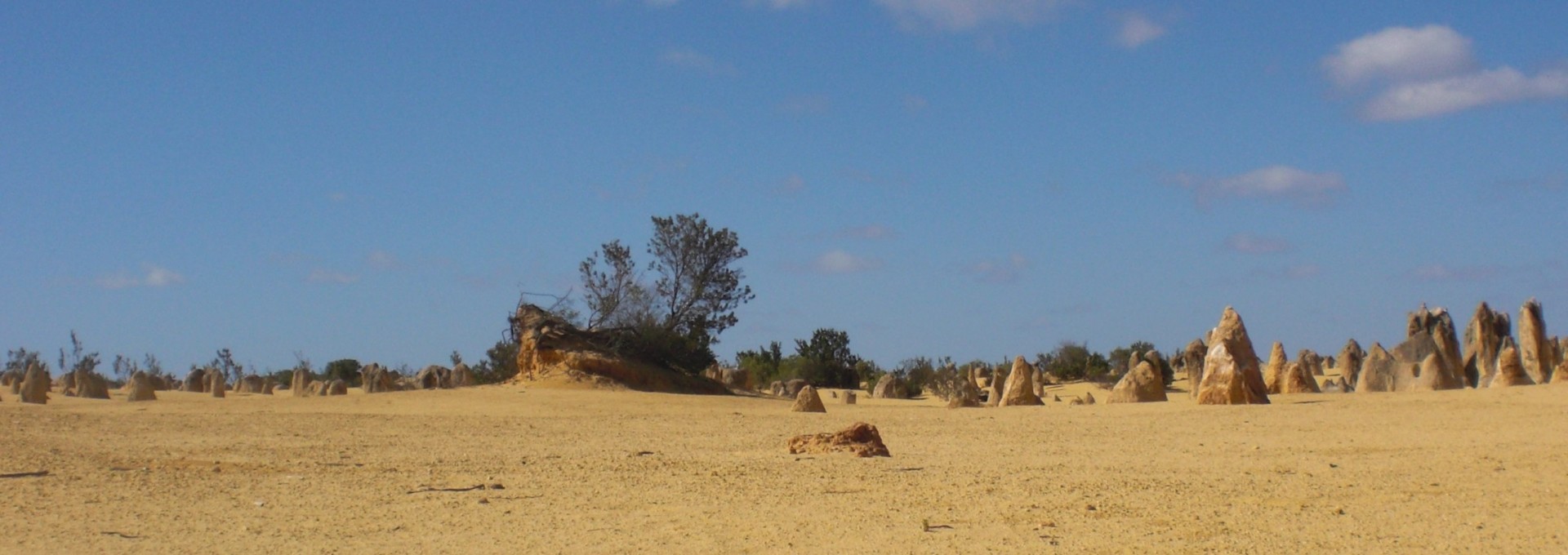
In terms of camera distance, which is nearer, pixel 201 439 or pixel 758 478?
pixel 758 478

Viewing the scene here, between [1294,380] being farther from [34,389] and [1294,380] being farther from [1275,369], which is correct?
[34,389]

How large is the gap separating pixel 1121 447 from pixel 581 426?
21.9 ft

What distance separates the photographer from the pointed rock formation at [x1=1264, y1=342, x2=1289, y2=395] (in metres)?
21.4

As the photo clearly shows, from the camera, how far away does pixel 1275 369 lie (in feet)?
70.8

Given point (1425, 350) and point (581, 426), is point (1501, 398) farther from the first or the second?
point (581, 426)

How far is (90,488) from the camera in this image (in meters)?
9.27

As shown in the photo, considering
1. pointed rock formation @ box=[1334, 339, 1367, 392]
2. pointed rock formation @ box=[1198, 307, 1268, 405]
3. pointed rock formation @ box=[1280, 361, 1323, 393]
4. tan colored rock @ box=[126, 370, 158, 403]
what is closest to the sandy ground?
pointed rock formation @ box=[1198, 307, 1268, 405]

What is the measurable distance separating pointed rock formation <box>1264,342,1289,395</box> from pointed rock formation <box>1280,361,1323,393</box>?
8 cm

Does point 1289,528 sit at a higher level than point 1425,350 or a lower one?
lower

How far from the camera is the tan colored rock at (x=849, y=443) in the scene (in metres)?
11.5

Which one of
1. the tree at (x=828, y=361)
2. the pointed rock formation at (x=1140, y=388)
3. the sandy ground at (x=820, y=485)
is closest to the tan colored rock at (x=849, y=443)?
the sandy ground at (x=820, y=485)

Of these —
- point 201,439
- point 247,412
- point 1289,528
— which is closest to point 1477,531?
point 1289,528

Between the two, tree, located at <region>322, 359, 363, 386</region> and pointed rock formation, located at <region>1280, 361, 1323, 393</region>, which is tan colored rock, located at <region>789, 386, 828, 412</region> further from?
tree, located at <region>322, 359, 363, 386</region>

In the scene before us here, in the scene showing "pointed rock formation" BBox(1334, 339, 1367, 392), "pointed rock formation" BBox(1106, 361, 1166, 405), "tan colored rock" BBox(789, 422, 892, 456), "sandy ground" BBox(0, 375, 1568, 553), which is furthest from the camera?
"pointed rock formation" BBox(1334, 339, 1367, 392)
